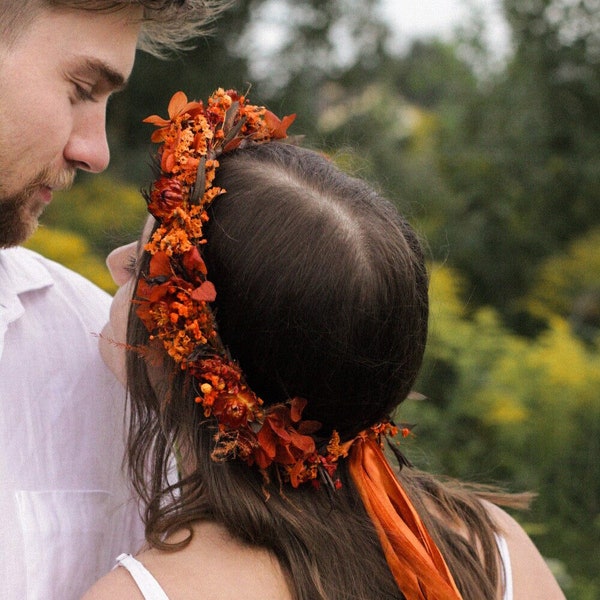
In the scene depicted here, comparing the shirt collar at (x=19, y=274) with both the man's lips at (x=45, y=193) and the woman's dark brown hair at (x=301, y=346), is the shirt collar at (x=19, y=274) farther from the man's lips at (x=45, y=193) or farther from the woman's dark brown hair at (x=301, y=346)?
the woman's dark brown hair at (x=301, y=346)

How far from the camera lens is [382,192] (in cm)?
216

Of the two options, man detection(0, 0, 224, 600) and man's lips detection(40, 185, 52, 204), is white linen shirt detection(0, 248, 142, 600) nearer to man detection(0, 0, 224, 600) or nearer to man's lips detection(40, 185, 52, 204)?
man detection(0, 0, 224, 600)

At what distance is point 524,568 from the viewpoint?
7.45 feet

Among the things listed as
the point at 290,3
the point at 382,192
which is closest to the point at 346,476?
the point at 382,192

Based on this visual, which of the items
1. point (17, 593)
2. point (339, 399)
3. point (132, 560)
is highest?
point (339, 399)

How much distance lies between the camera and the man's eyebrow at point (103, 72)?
2.19m

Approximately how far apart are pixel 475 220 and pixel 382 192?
28.3ft

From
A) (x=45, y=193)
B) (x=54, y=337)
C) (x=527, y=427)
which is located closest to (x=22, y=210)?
(x=45, y=193)

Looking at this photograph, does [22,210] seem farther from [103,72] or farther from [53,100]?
[103,72]

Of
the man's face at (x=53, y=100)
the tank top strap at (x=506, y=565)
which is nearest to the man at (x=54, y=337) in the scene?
the man's face at (x=53, y=100)

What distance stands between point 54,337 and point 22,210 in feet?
1.16

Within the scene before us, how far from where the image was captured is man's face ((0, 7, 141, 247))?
212 centimetres

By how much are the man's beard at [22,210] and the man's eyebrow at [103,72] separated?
265 millimetres

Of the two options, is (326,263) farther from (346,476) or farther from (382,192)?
(346,476)
